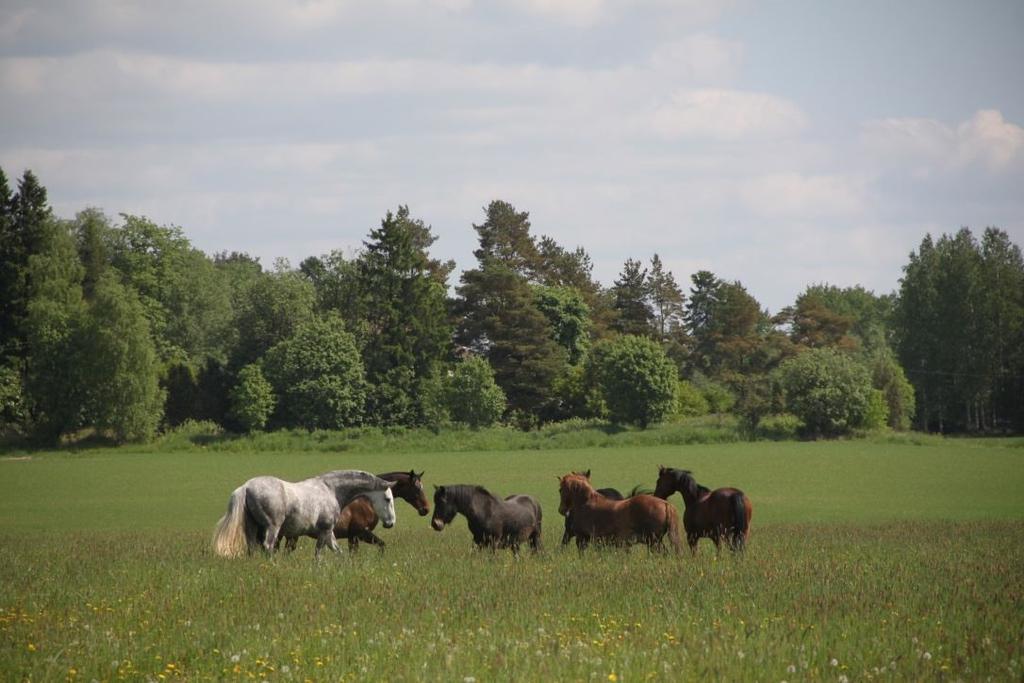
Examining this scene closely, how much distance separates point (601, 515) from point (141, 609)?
6967mm

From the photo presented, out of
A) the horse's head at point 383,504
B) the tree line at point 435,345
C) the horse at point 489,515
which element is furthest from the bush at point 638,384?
the horse's head at point 383,504

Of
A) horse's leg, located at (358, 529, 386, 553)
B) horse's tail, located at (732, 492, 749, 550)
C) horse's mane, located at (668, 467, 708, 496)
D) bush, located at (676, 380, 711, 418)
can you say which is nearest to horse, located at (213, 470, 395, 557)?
horse's leg, located at (358, 529, 386, 553)

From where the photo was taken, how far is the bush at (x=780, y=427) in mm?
69562

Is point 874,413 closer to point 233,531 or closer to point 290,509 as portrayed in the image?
point 290,509

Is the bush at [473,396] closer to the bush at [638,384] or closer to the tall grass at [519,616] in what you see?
the bush at [638,384]

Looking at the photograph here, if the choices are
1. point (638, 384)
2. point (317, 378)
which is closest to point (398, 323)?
point (317, 378)

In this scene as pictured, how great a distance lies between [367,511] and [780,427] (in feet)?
181

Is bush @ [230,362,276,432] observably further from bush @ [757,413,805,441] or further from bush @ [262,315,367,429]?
bush @ [757,413,805,441]

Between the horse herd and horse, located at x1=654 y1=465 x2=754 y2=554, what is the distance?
1cm

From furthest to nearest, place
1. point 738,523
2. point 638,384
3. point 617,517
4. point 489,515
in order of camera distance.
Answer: point 638,384, point 489,515, point 738,523, point 617,517

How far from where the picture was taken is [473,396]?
7231cm

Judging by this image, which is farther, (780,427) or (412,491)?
(780,427)

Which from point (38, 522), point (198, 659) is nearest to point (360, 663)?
point (198, 659)

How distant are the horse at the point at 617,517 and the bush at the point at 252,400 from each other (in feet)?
179
